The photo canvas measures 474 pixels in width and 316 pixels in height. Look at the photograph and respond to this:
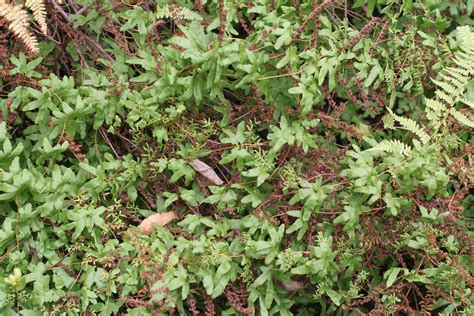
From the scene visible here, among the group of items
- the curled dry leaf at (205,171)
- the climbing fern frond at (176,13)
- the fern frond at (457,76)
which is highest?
the climbing fern frond at (176,13)

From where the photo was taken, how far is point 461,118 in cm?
340

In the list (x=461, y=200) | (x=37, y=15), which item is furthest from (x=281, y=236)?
(x=37, y=15)

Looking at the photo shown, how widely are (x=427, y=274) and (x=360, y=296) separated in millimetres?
320

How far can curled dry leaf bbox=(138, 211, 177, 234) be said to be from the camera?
11.1 feet

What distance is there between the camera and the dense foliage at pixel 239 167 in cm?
319

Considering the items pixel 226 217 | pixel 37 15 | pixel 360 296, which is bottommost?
pixel 360 296

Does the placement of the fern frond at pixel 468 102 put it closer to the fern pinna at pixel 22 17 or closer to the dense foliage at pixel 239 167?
the dense foliage at pixel 239 167

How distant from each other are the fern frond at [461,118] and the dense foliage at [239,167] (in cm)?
1

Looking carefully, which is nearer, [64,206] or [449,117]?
[64,206]

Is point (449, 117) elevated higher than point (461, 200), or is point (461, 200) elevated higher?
point (449, 117)

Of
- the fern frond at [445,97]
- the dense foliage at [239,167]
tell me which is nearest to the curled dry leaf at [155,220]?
the dense foliage at [239,167]

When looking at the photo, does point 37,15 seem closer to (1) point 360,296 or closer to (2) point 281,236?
(2) point 281,236

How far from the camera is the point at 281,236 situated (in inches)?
126

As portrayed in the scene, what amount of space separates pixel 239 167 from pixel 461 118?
3.52 ft
